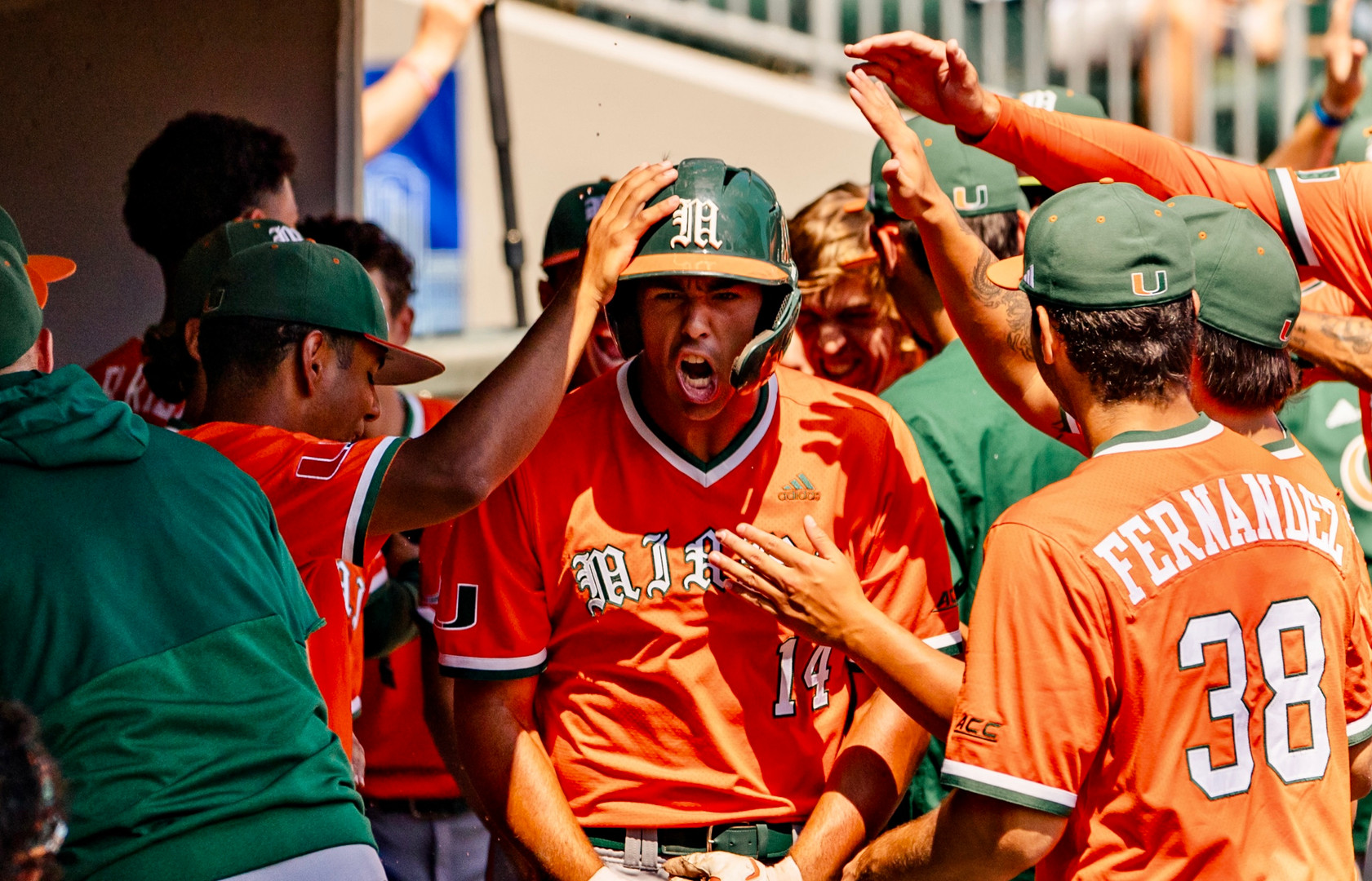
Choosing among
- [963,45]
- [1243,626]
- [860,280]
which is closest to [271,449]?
[1243,626]

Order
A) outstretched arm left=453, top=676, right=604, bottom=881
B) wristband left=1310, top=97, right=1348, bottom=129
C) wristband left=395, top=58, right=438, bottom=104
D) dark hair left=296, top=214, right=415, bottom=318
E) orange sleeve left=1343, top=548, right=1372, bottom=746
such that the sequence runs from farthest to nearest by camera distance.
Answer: wristband left=1310, top=97, right=1348, bottom=129
wristband left=395, top=58, right=438, bottom=104
dark hair left=296, top=214, right=415, bottom=318
outstretched arm left=453, top=676, right=604, bottom=881
orange sleeve left=1343, top=548, right=1372, bottom=746

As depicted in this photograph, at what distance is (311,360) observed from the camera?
3.14 meters

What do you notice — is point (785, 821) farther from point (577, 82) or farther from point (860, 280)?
point (577, 82)

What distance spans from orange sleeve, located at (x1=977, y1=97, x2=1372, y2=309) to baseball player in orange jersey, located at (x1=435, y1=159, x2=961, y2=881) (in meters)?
0.70

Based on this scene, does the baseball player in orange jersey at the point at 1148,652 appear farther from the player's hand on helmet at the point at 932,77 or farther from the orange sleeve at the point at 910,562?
the player's hand on helmet at the point at 932,77

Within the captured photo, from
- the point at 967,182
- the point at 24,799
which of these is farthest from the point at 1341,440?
the point at 24,799

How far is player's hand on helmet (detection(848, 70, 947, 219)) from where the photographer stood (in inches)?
128

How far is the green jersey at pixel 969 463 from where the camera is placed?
12.1 feet

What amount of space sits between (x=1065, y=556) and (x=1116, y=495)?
0.15 metres

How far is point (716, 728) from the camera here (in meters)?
3.04

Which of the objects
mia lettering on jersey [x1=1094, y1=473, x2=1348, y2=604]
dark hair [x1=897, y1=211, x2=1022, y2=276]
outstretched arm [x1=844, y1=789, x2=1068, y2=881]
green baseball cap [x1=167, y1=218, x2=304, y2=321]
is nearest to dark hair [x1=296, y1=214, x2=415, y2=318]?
green baseball cap [x1=167, y1=218, x2=304, y2=321]

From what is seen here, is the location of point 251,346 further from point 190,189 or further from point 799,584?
point 190,189

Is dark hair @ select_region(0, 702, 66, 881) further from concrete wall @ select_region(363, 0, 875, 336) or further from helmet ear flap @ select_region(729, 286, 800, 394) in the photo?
concrete wall @ select_region(363, 0, 875, 336)

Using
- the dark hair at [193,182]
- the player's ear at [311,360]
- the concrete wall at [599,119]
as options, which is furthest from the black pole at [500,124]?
the concrete wall at [599,119]
